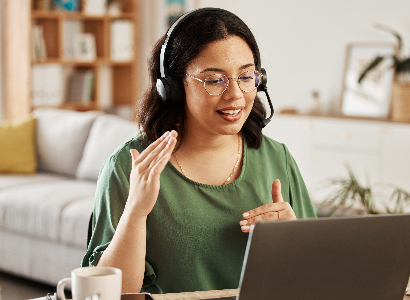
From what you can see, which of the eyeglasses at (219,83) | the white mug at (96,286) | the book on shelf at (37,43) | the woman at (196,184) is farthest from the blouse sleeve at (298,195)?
the book on shelf at (37,43)

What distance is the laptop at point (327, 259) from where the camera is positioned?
32.1 inches

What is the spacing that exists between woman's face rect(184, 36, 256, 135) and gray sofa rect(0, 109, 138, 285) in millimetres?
1661

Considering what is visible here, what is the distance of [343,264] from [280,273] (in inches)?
4.3

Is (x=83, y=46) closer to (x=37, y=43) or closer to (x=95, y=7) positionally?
(x=95, y=7)

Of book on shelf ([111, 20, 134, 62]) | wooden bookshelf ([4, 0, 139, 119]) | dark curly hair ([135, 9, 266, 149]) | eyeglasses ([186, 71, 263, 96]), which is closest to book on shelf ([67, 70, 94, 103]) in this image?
wooden bookshelf ([4, 0, 139, 119])

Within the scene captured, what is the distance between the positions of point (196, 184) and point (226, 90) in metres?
0.24

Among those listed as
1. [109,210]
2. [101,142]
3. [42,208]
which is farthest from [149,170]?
[101,142]

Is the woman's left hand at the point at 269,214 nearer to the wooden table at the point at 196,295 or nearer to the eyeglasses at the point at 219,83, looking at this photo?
the wooden table at the point at 196,295

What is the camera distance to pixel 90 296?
2.62 ft

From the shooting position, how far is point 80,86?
16.7 feet

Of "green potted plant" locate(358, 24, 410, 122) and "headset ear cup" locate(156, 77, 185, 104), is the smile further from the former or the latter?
"green potted plant" locate(358, 24, 410, 122)

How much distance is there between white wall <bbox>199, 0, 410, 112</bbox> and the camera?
4.39 metres

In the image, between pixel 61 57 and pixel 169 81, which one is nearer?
pixel 169 81

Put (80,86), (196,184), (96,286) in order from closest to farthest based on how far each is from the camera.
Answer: (96,286)
(196,184)
(80,86)
